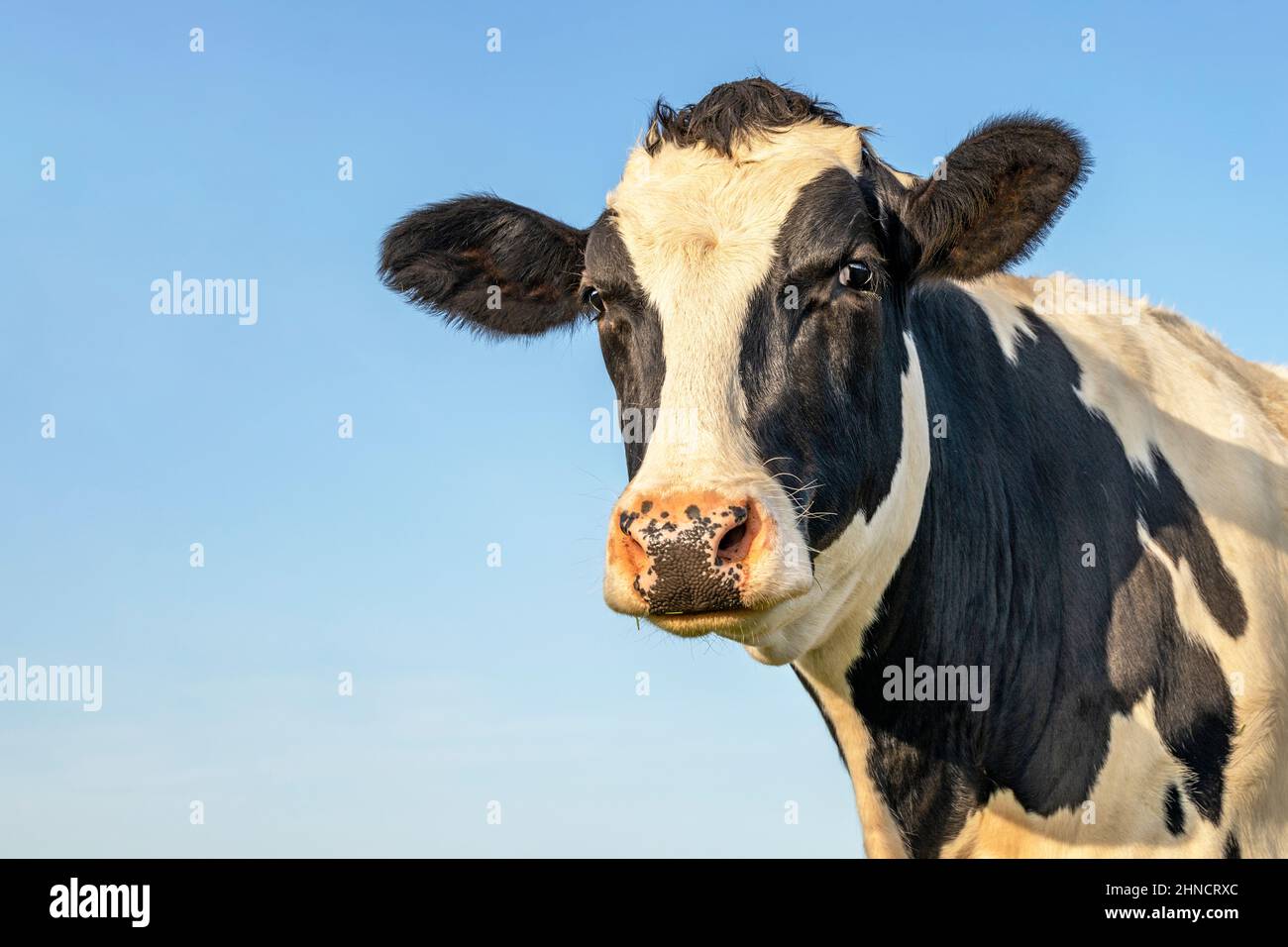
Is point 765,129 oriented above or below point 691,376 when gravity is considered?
above

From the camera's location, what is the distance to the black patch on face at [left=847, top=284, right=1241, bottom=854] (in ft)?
20.5

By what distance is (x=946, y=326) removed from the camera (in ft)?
22.3

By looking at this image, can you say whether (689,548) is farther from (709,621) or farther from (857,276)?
(857,276)

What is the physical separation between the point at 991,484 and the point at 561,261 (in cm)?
253

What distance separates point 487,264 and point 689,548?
3.25 meters

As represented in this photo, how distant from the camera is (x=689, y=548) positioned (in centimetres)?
482

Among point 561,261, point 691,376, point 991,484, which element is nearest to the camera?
point 691,376

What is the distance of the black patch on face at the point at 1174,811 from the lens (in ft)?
20.4

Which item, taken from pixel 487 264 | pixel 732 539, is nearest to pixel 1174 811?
pixel 732 539

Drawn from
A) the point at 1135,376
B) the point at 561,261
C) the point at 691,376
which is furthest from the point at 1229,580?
the point at 561,261

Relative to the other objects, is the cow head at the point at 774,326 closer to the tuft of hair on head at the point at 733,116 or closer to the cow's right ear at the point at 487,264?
the tuft of hair on head at the point at 733,116

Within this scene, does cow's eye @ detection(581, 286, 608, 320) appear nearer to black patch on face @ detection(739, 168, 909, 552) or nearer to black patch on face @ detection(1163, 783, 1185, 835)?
black patch on face @ detection(739, 168, 909, 552)

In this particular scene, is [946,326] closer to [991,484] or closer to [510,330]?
[991,484]
